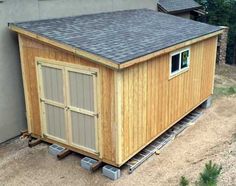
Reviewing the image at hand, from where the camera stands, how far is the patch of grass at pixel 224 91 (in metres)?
13.0

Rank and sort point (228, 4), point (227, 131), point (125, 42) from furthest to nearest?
1. point (228, 4)
2. point (227, 131)
3. point (125, 42)

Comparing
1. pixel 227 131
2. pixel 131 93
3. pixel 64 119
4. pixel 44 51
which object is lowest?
pixel 227 131

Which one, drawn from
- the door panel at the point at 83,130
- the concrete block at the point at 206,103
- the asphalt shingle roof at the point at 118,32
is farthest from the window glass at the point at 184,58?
the door panel at the point at 83,130

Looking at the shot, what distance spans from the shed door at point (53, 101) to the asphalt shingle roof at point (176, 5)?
27.9 feet

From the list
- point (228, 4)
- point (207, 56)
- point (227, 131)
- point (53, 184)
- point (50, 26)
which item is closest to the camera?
point (53, 184)

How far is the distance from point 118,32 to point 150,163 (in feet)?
11.0

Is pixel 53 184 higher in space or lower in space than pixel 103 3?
lower

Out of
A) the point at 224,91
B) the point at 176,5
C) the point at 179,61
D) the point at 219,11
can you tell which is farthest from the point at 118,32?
A: the point at 219,11

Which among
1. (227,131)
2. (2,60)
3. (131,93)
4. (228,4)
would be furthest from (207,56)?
(228,4)

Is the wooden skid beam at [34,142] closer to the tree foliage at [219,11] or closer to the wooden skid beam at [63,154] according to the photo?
the wooden skid beam at [63,154]

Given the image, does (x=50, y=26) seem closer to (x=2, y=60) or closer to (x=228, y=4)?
(x=2, y=60)

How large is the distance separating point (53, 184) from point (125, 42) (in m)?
3.51

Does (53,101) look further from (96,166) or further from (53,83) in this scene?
(96,166)

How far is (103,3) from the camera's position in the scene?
1091 cm
